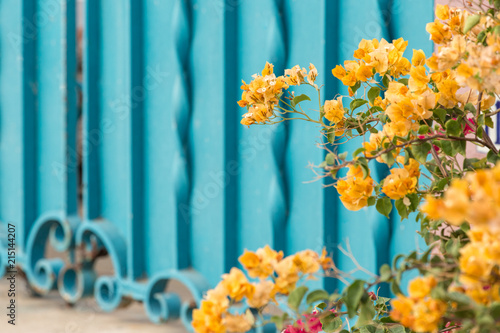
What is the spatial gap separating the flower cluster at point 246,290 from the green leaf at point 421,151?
0.70 ft

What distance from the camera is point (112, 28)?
2322 mm

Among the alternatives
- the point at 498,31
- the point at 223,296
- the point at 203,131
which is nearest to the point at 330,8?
the point at 203,131

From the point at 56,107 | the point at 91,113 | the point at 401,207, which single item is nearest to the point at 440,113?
the point at 401,207

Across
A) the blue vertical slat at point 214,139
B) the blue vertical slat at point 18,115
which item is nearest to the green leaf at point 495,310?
the blue vertical slat at point 214,139

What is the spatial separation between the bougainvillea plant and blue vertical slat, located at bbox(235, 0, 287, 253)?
936 mm

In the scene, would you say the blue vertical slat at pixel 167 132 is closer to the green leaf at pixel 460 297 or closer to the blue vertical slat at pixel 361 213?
the blue vertical slat at pixel 361 213

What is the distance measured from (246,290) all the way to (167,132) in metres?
1.57

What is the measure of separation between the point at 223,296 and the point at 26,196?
2.21 metres

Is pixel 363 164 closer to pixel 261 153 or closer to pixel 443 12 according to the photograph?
pixel 443 12

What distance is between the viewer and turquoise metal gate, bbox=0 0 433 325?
1.75m

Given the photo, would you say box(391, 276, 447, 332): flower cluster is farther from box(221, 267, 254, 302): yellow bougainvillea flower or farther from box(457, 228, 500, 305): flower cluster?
box(221, 267, 254, 302): yellow bougainvillea flower

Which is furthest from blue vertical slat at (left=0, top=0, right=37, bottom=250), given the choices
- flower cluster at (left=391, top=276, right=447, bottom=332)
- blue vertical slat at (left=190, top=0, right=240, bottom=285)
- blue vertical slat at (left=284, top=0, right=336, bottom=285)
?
flower cluster at (left=391, top=276, right=447, bottom=332)

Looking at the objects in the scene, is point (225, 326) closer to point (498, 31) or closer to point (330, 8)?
point (498, 31)

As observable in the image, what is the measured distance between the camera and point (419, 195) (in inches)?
33.6
